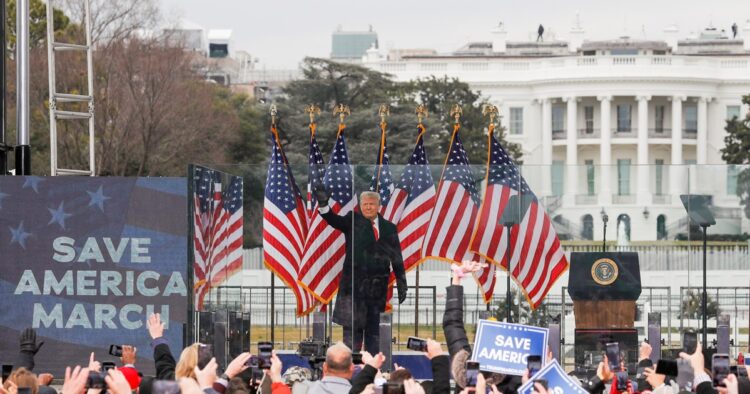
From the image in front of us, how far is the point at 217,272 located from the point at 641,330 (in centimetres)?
406

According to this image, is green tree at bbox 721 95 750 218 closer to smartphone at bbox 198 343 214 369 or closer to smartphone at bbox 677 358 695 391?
smartphone at bbox 198 343 214 369

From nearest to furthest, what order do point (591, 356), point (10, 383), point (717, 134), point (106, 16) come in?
point (10, 383)
point (591, 356)
point (106, 16)
point (717, 134)

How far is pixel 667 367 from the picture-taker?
12172mm

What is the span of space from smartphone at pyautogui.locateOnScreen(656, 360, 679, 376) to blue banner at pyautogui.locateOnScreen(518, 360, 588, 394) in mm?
980

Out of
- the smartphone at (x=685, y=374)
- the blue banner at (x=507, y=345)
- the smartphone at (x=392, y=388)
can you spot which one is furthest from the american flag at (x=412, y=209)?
the smartphone at (x=392, y=388)

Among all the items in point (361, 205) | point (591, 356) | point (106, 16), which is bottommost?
point (591, 356)

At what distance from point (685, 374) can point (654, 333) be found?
6335mm

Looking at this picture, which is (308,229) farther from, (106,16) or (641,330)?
(106,16)

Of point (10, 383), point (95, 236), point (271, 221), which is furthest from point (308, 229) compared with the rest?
point (10, 383)

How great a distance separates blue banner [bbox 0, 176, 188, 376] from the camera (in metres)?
19.8

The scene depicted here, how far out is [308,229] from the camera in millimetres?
20141

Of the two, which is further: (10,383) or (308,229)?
(308,229)

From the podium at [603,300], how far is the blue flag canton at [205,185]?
138 inches

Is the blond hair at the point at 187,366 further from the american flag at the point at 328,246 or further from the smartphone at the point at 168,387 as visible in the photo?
the american flag at the point at 328,246
